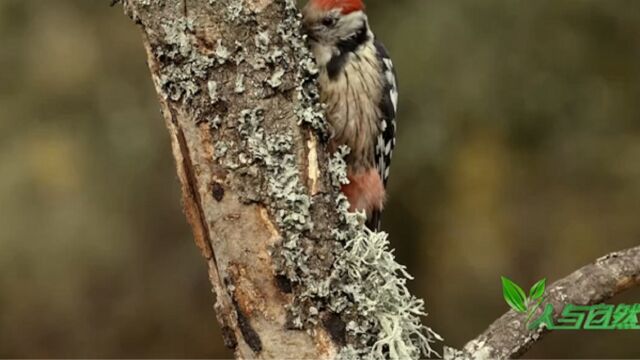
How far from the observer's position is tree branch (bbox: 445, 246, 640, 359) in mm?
2383

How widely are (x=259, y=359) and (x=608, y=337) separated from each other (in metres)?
3.83

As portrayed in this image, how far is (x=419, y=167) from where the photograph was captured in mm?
5297

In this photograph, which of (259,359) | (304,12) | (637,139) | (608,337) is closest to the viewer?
(259,359)

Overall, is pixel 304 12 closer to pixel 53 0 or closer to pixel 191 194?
pixel 191 194

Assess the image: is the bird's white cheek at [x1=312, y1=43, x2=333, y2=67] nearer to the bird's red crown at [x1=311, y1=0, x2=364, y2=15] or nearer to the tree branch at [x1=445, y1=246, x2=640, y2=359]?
the bird's red crown at [x1=311, y1=0, x2=364, y2=15]

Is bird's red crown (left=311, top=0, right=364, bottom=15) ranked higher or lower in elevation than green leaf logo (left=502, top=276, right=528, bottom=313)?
higher

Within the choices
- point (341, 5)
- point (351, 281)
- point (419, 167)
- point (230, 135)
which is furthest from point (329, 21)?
point (419, 167)

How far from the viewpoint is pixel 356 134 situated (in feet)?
9.98

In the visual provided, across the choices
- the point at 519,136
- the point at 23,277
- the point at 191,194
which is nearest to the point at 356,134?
the point at 191,194

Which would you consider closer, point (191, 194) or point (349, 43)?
point (191, 194)

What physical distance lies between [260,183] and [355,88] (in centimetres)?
88

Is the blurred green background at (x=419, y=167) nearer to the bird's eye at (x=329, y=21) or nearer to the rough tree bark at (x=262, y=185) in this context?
the bird's eye at (x=329, y=21)

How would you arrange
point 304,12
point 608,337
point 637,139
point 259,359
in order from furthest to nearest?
1. point 608,337
2. point 637,139
3. point 304,12
4. point 259,359

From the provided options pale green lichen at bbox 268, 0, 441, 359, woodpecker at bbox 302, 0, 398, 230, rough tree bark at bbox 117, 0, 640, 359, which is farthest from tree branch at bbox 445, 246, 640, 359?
woodpecker at bbox 302, 0, 398, 230
